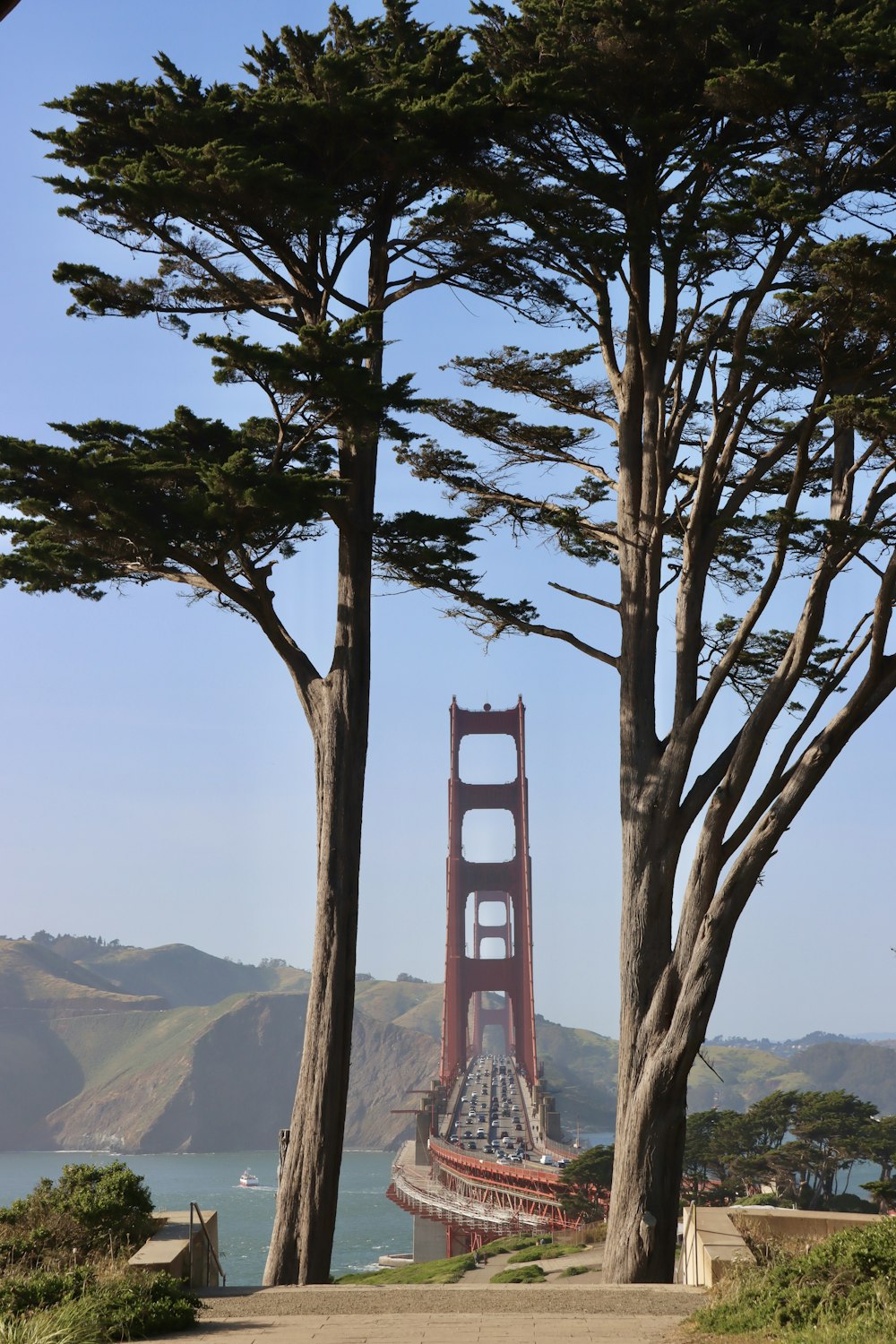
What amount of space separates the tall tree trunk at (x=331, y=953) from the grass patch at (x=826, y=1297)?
108 inches

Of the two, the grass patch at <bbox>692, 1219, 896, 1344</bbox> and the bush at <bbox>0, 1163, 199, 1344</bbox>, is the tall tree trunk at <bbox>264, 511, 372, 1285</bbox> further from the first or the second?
the grass patch at <bbox>692, 1219, 896, 1344</bbox>

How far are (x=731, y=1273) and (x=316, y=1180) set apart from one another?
8.22 feet

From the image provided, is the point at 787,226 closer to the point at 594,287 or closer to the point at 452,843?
the point at 594,287

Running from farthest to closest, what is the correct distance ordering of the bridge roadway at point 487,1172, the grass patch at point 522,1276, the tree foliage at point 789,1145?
the bridge roadway at point 487,1172 < the tree foliage at point 789,1145 < the grass patch at point 522,1276

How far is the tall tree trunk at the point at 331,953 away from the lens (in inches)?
261

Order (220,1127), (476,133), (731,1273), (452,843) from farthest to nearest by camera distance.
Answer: (220,1127)
(452,843)
(476,133)
(731,1273)

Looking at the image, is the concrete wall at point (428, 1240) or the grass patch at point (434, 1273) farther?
the concrete wall at point (428, 1240)

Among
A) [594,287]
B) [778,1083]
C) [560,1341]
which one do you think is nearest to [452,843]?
[594,287]

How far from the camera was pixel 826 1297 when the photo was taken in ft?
12.5

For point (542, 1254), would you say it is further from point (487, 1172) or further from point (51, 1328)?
point (51, 1328)

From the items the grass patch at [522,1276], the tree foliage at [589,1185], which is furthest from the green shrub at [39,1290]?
the tree foliage at [589,1185]

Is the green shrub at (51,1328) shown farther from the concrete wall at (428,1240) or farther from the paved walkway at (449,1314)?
the concrete wall at (428,1240)

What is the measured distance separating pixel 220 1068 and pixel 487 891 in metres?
49.3

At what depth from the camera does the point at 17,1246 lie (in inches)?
201
